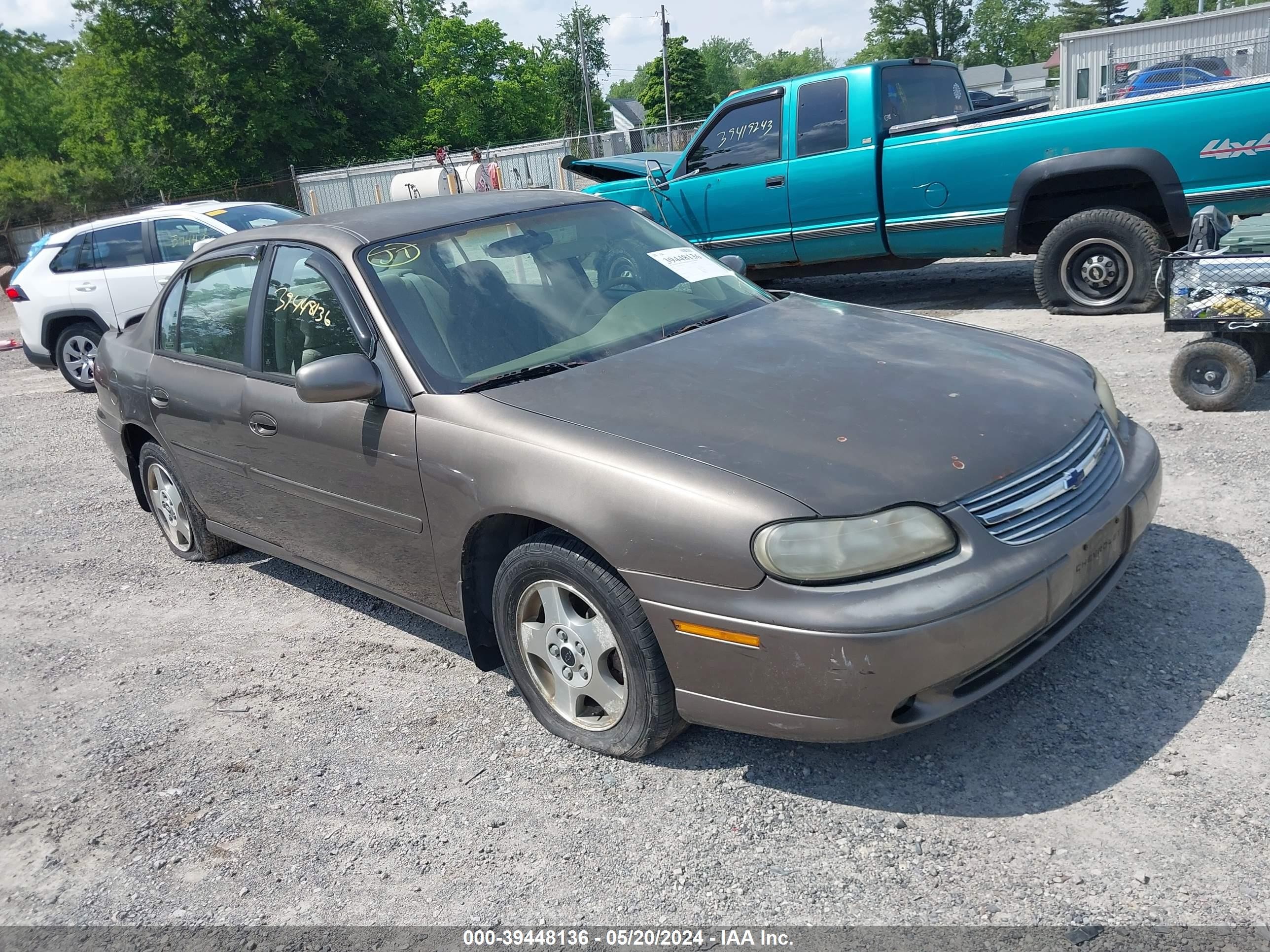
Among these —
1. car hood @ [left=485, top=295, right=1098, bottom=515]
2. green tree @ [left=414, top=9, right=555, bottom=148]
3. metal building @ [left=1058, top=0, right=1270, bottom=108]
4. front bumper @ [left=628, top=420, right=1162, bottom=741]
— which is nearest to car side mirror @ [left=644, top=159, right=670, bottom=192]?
car hood @ [left=485, top=295, right=1098, bottom=515]

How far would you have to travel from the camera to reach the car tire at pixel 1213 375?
537 centimetres

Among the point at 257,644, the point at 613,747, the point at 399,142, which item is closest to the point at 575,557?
the point at 613,747

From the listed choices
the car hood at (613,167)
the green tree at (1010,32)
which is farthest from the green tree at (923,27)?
the car hood at (613,167)

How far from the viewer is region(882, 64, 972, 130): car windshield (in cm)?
869

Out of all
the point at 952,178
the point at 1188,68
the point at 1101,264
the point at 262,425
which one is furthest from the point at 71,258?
the point at 1188,68

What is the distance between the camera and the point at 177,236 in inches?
427

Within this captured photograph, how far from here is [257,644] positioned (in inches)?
178

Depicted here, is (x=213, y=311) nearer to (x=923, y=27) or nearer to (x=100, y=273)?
(x=100, y=273)

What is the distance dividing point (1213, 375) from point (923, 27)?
10311 cm

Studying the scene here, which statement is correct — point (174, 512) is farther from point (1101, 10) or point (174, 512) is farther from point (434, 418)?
point (1101, 10)

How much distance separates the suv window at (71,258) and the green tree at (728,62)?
127022mm

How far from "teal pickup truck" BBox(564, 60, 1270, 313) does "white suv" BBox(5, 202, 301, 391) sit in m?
4.01

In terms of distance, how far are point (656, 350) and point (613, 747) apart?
1.37 metres

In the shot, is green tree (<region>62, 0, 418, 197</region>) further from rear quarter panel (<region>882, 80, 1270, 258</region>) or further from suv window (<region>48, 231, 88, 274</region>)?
rear quarter panel (<region>882, 80, 1270, 258</region>)
